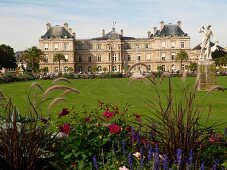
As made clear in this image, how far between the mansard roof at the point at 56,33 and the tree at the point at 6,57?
16226 millimetres

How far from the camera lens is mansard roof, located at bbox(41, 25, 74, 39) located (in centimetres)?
9869

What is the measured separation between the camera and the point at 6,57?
250 feet

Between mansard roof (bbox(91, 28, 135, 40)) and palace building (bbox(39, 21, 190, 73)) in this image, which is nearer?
palace building (bbox(39, 21, 190, 73))

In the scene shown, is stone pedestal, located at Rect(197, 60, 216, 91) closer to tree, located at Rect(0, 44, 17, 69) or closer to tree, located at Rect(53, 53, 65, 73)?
tree, located at Rect(0, 44, 17, 69)

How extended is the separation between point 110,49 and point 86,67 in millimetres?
7537

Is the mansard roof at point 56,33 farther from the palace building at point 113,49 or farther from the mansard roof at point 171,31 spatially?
the mansard roof at point 171,31

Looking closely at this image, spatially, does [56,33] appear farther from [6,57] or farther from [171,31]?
[171,31]

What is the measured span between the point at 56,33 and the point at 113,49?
14.7 meters

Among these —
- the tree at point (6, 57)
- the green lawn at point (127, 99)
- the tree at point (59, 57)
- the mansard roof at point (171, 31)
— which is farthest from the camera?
the mansard roof at point (171, 31)

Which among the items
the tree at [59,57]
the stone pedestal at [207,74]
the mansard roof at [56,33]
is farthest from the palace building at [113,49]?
the stone pedestal at [207,74]

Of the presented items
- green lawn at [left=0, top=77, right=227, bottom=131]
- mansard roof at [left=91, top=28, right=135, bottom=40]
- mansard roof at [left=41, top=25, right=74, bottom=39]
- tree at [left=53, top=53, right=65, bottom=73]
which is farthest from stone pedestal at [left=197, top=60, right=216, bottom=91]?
mansard roof at [left=91, top=28, right=135, bottom=40]

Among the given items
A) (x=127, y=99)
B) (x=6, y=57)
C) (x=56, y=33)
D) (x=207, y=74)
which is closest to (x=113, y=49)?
(x=56, y=33)

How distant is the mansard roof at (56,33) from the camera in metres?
98.7

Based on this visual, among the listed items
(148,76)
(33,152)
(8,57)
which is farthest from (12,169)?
(8,57)
